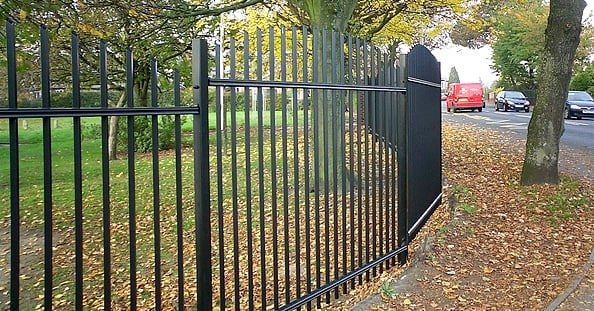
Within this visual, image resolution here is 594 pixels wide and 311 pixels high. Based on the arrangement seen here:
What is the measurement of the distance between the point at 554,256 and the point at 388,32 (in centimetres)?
1147

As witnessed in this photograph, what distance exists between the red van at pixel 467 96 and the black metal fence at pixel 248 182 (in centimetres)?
2957

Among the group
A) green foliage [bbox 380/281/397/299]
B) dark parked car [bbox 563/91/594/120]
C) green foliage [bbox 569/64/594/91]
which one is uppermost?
green foliage [bbox 569/64/594/91]

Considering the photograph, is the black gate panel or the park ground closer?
the park ground

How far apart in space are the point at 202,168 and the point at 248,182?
0.40 m

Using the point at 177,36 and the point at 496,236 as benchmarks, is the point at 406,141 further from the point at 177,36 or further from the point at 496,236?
the point at 177,36

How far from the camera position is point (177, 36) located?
30.2ft

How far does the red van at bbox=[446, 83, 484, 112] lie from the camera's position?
120 ft

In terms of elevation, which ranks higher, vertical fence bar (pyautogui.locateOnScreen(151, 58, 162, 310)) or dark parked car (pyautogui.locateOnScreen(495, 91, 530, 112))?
dark parked car (pyautogui.locateOnScreen(495, 91, 530, 112))

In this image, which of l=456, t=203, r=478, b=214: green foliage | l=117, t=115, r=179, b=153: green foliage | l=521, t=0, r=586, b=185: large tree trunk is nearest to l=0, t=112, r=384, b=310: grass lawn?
l=456, t=203, r=478, b=214: green foliage

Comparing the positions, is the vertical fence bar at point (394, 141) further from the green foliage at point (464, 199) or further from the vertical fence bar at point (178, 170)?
the vertical fence bar at point (178, 170)

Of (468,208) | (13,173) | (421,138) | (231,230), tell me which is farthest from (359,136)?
(231,230)

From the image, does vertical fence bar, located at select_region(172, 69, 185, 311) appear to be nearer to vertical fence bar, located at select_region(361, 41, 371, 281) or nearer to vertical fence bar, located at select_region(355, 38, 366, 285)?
vertical fence bar, located at select_region(355, 38, 366, 285)

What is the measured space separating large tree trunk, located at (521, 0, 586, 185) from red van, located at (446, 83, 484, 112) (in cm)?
2968

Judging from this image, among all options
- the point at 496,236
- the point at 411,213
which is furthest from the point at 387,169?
the point at 496,236
